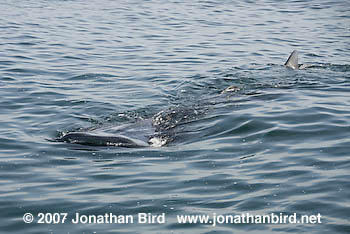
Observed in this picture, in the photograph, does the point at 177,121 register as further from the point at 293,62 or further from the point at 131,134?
the point at 293,62

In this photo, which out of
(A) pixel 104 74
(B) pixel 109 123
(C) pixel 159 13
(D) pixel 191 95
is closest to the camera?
(B) pixel 109 123

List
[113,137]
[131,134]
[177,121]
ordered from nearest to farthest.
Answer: [113,137], [131,134], [177,121]

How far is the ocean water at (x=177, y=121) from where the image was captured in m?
6.71

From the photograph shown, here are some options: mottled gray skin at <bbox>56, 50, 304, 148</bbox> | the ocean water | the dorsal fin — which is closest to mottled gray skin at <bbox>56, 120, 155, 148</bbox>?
mottled gray skin at <bbox>56, 50, 304, 148</bbox>

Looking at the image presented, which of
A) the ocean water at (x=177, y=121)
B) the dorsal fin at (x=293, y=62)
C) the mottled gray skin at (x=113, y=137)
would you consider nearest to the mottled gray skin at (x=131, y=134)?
the mottled gray skin at (x=113, y=137)

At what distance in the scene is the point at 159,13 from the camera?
2292 centimetres

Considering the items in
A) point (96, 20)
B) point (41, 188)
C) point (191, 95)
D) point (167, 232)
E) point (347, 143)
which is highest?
point (96, 20)

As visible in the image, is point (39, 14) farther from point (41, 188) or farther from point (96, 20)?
point (41, 188)

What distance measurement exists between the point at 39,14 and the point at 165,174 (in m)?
15.2

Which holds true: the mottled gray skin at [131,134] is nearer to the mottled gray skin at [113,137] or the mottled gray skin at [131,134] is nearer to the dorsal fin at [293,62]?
the mottled gray skin at [113,137]

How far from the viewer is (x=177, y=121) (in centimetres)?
998

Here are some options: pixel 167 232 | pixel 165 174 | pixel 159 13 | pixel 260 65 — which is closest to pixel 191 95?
pixel 260 65

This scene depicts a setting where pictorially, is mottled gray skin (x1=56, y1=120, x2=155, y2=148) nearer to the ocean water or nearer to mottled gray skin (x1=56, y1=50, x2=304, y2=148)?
mottled gray skin (x1=56, y1=50, x2=304, y2=148)

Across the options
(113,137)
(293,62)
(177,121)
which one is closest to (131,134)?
(113,137)
